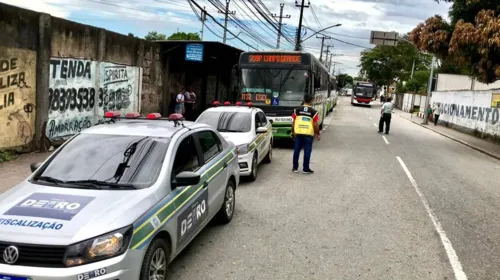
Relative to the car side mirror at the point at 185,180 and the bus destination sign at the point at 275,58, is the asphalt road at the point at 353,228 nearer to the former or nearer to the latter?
the car side mirror at the point at 185,180

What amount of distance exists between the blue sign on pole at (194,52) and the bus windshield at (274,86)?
2.70 metres

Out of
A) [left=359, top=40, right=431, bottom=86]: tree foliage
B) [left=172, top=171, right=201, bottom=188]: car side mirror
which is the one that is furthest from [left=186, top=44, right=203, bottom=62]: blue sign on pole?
[left=359, top=40, right=431, bottom=86]: tree foliage

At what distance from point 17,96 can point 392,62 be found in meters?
77.7

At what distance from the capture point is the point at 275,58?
590 inches

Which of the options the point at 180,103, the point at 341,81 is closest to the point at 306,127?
the point at 180,103

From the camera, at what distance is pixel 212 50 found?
755 inches

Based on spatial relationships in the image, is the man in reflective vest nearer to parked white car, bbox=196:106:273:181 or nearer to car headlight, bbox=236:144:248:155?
parked white car, bbox=196:106:273:181

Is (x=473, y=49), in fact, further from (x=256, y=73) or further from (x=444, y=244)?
(x=444, y=244)

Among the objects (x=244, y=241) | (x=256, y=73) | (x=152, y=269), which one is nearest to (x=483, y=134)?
(x=256, y=73)

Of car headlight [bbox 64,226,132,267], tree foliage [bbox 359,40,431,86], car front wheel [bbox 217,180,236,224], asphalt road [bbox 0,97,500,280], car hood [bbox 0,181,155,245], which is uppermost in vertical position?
tree foliage [bbox 359,40,431,86]

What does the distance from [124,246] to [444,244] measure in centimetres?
424

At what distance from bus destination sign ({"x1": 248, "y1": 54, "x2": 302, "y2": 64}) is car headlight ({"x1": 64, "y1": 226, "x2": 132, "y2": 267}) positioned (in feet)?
39.8

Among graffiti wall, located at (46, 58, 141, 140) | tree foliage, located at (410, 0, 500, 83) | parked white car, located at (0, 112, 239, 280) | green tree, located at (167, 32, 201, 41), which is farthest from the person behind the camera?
green tree, located at (167, 32, 201, 41)

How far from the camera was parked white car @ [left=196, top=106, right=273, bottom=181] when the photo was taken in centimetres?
886
